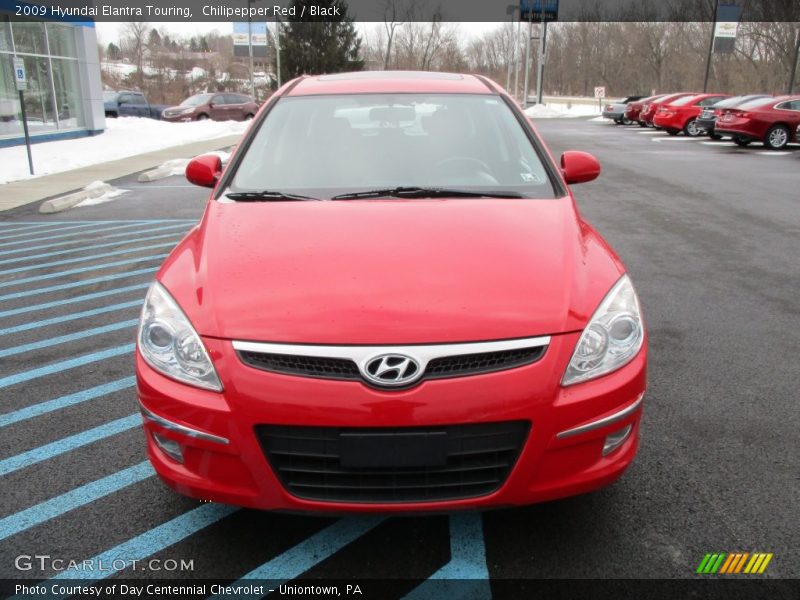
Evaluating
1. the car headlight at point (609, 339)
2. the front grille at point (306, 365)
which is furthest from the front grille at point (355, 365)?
the car headlight at point (609, 339)

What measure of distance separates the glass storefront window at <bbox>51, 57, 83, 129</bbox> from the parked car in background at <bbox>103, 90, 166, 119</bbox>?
7.44 metres

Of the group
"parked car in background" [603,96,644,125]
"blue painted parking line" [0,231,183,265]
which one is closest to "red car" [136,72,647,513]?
"blue painted parking line" [0,231,183,265]

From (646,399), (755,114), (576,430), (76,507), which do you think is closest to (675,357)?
(646,399)

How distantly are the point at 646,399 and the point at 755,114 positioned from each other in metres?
19.5

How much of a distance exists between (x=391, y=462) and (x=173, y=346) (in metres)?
0.85

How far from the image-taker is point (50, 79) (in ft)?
67.3

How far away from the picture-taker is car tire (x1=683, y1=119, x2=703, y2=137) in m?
25.1

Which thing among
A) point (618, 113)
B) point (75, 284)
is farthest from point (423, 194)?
point (618, 113)

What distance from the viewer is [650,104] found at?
2894 centimetres

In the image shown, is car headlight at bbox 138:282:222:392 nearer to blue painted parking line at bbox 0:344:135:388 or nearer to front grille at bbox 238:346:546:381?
front grille at bbox 238:346:546:381

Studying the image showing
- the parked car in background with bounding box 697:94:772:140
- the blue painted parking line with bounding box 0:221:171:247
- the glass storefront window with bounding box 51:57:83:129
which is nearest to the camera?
the blue painted parking line with bounding box 0:221:171:247

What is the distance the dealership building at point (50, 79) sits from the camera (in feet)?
60.7

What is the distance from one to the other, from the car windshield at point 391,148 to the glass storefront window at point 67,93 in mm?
20422

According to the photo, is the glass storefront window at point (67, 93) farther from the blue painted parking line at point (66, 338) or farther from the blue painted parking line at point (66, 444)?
the blue painted parking line at point (66, 444)
